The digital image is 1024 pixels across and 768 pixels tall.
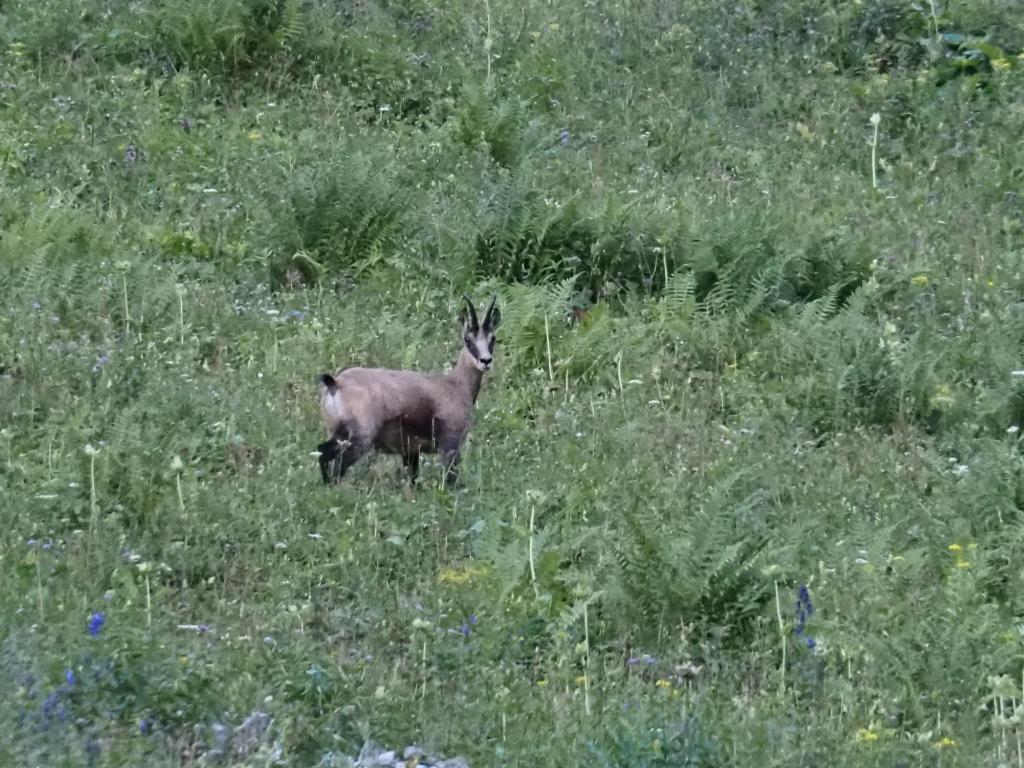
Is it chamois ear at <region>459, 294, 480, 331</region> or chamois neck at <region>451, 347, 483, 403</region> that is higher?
chamois ear at <region>459, 294, 480, 331</region>

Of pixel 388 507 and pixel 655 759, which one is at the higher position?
pixel 655 759

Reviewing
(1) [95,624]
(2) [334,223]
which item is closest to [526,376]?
(2) [334,223]

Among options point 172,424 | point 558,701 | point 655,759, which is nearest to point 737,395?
point 172,424

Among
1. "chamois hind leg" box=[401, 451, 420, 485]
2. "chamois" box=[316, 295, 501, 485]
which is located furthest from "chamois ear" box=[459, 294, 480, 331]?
"chamois hind leg" box=[401, 451, 420, 485]

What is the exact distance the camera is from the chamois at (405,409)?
888 cm

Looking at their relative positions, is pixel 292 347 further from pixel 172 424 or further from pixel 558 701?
pixel 558 701

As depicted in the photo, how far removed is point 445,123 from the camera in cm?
1380

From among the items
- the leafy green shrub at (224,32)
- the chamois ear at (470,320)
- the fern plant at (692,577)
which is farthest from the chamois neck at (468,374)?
the leafy green shrub at (224,32)

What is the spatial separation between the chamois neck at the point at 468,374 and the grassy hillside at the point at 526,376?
0.36 m

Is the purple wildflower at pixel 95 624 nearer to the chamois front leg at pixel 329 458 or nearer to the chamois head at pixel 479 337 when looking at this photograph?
the chamois front leg at pixel 329 458

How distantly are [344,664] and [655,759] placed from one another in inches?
59.7

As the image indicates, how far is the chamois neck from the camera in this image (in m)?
9.65

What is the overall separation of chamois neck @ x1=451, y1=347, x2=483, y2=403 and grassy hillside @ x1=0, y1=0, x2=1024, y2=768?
1.18 ft

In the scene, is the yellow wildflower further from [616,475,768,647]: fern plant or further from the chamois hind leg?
the chamois hind leg
